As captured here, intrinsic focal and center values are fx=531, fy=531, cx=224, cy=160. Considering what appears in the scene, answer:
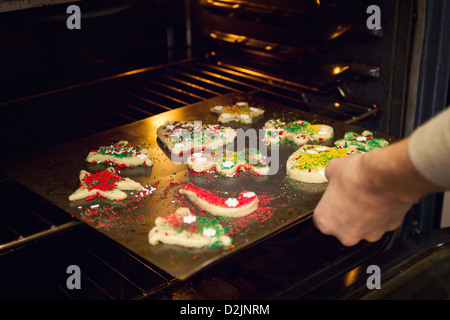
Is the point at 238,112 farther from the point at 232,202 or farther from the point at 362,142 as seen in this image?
the point at 232,202

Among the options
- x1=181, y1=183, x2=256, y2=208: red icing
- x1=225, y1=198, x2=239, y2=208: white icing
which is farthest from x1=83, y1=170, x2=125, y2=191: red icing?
x1=225, y1=198, x2=239, y2=208: white icing

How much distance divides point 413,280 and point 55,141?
1.48m

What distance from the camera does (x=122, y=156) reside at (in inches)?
70.9

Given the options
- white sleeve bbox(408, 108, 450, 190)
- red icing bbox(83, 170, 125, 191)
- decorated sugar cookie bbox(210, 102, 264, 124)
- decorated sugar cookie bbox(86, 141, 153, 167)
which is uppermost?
white sleeve bbox(408, 108, 450, 190)

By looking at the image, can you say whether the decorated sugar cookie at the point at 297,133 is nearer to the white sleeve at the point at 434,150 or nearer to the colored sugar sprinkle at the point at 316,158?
the colored sugar sprinkle at the point at 316,158

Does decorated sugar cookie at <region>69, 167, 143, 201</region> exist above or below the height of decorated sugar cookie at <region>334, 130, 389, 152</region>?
below

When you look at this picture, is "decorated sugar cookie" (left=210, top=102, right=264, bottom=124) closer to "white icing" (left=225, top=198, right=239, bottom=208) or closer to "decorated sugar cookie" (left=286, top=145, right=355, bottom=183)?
"decorated sugar cookie" (left=286, top=145, right=355, bottom=183)

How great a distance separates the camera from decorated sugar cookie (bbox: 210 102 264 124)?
2.13 meters

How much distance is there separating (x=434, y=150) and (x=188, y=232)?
0.67 m

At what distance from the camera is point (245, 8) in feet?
8.01

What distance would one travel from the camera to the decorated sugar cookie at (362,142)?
1876mm

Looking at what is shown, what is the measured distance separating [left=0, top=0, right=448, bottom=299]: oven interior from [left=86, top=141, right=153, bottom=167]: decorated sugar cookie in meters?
0.30

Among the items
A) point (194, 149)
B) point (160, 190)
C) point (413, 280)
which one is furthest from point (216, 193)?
point (413, 280)

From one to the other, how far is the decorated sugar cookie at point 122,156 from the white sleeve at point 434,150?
974 millimetres
